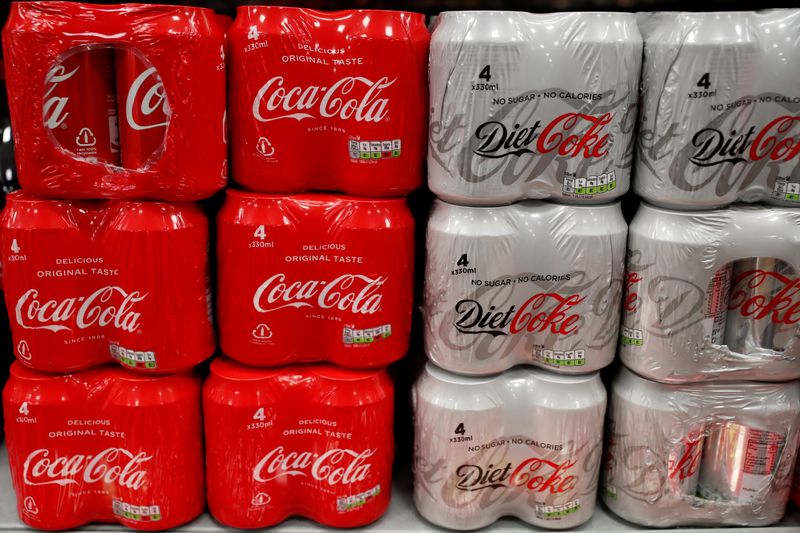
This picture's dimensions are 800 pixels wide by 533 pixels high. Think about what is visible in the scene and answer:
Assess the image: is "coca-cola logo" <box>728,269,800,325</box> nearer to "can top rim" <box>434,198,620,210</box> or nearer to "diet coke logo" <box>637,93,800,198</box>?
"diet coke logo" <box>637,93,800,198</box>

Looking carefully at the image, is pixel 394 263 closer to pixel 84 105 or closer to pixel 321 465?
pixel 321 465

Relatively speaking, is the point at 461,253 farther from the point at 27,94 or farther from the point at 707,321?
the point at 27,94

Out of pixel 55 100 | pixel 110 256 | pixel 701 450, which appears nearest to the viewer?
pixel 55 100

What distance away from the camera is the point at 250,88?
162 cm

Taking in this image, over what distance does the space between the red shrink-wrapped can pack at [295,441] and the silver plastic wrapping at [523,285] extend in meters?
0.24

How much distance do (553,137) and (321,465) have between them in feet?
3.20

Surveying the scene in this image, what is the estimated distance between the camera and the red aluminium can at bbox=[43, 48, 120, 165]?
154 centimetres

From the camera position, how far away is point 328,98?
163 cm

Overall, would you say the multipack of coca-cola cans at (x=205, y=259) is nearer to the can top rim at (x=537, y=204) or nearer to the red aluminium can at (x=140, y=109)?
the red aluminium can at (x=140, y=109)

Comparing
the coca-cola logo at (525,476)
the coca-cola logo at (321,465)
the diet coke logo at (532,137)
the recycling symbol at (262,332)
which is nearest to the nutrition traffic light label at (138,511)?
the coca-cola logo at (321,465)

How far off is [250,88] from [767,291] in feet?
4.30

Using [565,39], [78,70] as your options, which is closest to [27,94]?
[78,70]

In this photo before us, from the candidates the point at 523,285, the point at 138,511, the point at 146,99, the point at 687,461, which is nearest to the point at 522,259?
the point at 523,285

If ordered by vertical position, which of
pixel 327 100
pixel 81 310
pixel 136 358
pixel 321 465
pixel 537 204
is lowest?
pixel 321 465
